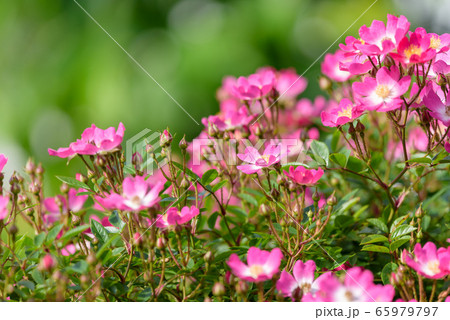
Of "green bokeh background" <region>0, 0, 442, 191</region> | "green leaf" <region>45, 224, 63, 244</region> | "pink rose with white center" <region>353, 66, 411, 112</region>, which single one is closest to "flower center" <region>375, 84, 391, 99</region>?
"pink rose with white center" <region>353, 66, 411, 112</region>

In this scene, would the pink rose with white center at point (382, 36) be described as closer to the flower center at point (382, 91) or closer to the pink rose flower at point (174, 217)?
the flower center at point (382, 91)

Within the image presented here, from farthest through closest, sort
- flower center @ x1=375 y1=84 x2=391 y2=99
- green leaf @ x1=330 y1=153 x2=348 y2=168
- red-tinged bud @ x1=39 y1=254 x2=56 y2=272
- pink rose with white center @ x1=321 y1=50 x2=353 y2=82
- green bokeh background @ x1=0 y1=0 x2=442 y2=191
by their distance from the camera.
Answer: green bokeh background @ x1=0 y1=0 x2=442 y2=191 < pink rose with white center @ x1=321 y1=50 x2=353 y2=82 < green leaf @ x1=330 y1=153 x2=348 y2=168 < flower center @ x1=375 y1=84 x2=391 y2=99 < red-tinged bud @ x1=39 y1=254 x2=56 y2=272

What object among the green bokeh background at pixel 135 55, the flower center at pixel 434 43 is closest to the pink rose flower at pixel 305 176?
the flower center at pixel 434 43

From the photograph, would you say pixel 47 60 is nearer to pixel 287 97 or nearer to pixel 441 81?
pixel 287 97

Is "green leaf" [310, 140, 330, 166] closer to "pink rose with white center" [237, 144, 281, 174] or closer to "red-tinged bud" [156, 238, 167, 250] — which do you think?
"pink rose with white center" [237, 144, 281, 174]

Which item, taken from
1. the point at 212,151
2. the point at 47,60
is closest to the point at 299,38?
the point at 47,60

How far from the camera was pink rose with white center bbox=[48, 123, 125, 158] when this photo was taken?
0.72 metres

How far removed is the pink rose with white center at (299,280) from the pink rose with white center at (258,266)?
0.10 feet

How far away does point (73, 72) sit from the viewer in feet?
8.94

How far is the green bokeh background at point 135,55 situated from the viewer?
2.58 m

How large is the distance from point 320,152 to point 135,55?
2.08 metres

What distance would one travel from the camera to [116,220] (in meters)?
0.74

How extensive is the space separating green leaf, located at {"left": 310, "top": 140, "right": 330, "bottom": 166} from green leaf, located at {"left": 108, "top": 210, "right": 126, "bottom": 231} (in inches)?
11.8

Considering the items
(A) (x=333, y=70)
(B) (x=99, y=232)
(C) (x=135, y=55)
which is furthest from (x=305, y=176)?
(C) (x=135, y=55)
